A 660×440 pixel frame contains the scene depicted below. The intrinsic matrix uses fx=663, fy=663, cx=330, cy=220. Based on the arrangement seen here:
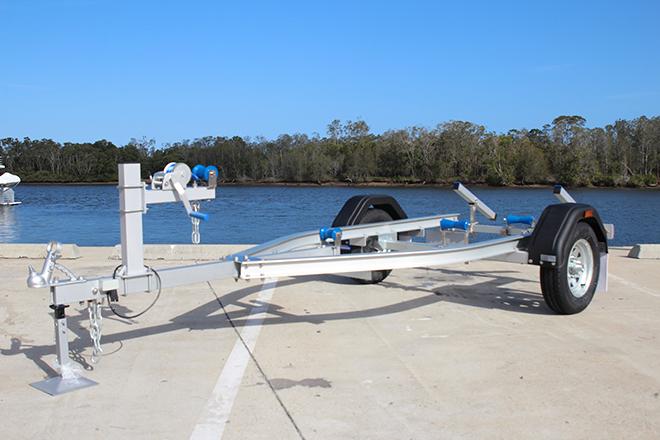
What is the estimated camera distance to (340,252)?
21.3ft

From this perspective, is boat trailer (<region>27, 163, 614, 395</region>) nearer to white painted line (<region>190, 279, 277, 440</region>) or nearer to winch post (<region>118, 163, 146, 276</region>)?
winch post (<region>118, 163, 146, 276</region>)

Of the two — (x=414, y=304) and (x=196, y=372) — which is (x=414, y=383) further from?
(x=414, y=304)

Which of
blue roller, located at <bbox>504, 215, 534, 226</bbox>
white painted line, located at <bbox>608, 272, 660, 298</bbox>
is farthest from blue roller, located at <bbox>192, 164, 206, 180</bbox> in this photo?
white painted line, located at <bbox>608, 272, 660, 298</bbox>

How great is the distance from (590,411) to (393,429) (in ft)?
3.89

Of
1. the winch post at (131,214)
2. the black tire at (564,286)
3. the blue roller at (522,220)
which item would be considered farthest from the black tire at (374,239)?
the winch post at (131,214)

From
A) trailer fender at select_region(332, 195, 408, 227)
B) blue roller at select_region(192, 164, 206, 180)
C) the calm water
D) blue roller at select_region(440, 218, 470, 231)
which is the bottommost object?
the calm water

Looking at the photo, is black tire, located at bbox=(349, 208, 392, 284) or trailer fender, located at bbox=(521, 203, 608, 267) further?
black tire, located at bbox=(349, 208, 392, 284)

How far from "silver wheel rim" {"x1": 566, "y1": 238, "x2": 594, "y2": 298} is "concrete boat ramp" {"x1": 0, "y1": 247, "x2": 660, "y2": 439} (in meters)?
0.27

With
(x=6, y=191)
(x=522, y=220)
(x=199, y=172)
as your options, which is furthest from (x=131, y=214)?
(x=6, y=191)

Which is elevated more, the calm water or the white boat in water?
the white boat in water

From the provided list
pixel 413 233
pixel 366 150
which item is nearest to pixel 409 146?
pixel 366 150

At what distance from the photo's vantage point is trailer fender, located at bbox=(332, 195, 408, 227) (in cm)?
729

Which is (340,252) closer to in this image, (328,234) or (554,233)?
(328,234)

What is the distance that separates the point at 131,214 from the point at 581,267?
4.33m
